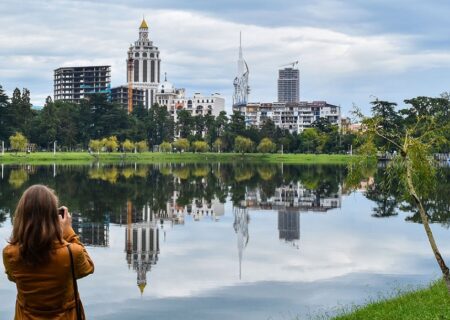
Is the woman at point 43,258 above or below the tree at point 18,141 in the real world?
below

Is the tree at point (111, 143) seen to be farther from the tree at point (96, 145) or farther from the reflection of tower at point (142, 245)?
the reflection of tower at point (142, 245)

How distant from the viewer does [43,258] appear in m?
4.38

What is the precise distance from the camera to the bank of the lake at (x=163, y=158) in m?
94.3

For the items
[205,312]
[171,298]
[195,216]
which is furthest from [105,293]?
[195,216]

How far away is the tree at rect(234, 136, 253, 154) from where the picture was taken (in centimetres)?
11456

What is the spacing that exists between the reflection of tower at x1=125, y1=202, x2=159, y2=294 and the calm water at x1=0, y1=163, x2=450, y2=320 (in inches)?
2.0

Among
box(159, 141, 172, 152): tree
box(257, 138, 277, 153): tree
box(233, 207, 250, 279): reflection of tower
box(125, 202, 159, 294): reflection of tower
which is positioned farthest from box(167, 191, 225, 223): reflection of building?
box(159, 141, 172, 152): tree

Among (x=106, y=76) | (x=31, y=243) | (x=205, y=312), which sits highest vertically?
(x=106, y=76)

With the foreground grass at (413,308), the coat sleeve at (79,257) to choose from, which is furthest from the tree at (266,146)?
the coat sleeve at (79,257)

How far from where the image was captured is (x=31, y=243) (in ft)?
14.1

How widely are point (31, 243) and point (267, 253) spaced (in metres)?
15.8

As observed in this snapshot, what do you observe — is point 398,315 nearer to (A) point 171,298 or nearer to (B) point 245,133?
(A) point 171,298

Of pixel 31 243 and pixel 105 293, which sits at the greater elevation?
pixel 31 243

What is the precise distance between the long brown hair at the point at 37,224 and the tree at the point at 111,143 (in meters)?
104
